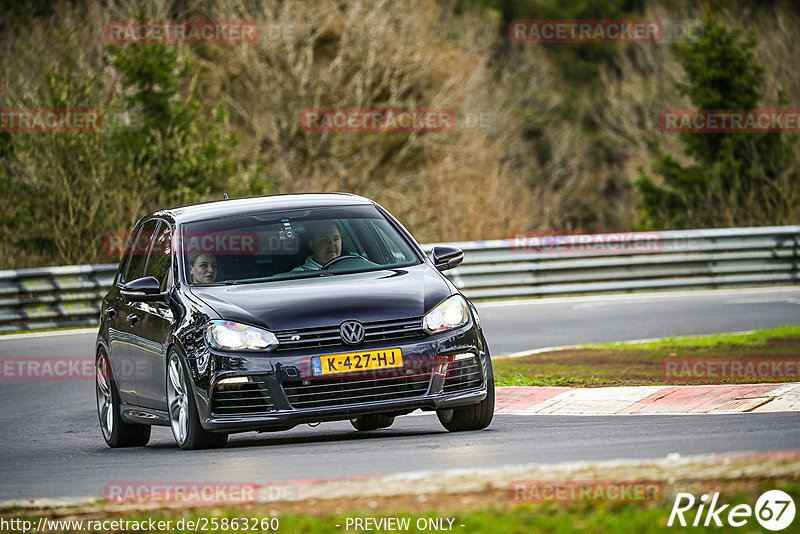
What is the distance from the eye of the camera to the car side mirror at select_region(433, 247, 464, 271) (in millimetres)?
10117

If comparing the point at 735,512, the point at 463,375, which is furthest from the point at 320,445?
the point at 735,512

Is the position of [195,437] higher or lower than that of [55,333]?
higher

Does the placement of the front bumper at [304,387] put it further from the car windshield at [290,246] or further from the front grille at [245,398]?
the car windshield at [290,246]

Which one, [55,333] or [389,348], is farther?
[55,333]

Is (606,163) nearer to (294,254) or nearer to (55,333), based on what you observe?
(55,333)

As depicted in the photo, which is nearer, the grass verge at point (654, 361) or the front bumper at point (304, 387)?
the front bumper at point (304, 387)

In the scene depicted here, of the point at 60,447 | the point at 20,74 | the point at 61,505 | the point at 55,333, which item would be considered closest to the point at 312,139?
the point at 20,74

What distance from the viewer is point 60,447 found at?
35.8 feet

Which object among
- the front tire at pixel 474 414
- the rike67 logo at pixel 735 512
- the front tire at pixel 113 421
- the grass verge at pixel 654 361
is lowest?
the grass verge at pixel 654 361

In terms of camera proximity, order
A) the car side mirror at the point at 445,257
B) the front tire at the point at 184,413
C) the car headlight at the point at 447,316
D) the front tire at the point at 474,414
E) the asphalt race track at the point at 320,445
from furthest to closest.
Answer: the car side mirror at the point at 445,257
the front tire at the point at 474,414
the front tire at the point at 184,413
the car headlight at the point at 447,316
the asphalt race track at the point at 320,445

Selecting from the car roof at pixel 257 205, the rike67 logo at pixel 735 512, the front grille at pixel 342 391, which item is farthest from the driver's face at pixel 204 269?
the rike67 logo at pixel 735 512

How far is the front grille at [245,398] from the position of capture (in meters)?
8.74

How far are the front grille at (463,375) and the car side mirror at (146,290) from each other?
6.92ft

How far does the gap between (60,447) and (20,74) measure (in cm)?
2696
